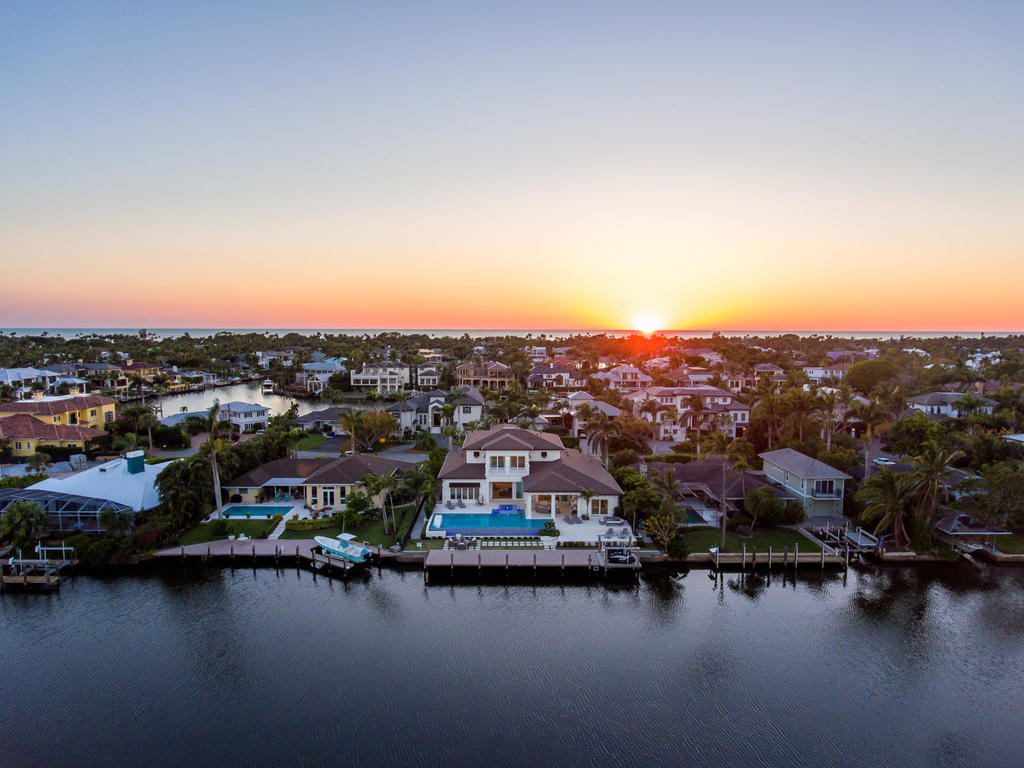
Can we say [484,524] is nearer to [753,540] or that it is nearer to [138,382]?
[753,540]

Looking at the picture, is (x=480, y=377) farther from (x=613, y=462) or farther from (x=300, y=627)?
(x=300, y=627)

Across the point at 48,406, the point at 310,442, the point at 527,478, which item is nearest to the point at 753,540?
the point at 527,478

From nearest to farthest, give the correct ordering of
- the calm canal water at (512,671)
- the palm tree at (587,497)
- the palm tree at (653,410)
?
the calm canal water at (512,671)
the palm tree at (587,497)
the palm tree at (653,410)

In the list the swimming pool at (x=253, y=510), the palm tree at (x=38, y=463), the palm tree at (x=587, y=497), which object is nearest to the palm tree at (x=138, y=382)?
the palm tree at (x=38, y=463)

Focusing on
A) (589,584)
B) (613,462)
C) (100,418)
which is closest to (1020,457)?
(613,462)

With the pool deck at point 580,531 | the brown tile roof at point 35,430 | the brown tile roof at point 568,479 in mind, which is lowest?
the pool deck at point 580,531

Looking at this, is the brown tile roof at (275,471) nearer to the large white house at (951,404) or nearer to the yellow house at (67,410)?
the yellow house at (67,410)
